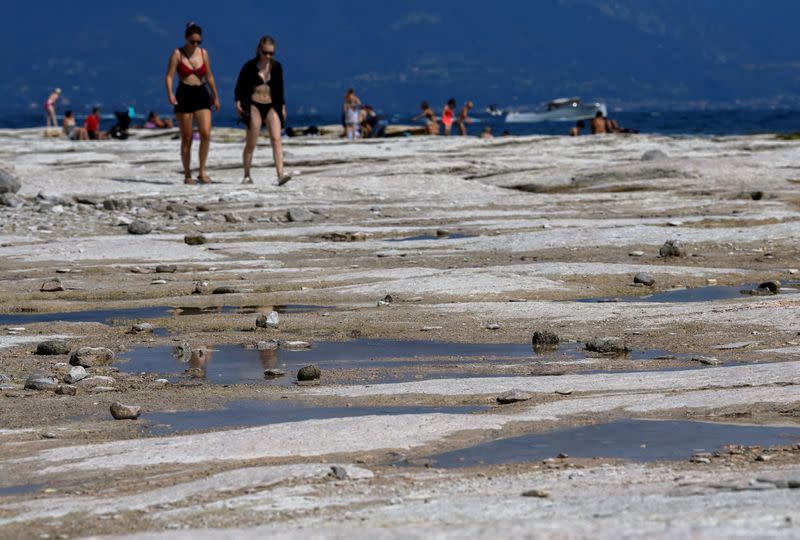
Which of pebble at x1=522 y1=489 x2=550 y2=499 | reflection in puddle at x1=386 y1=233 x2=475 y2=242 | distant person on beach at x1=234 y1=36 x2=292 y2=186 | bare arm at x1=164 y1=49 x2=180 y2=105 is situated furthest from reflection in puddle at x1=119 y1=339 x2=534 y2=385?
distant person on beach at x1=234 y1=36 x2=292 y2=186

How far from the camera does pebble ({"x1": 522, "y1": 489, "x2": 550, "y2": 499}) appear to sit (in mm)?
4316

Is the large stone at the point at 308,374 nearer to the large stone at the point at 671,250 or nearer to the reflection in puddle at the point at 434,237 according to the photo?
the large stone at the point at 671,250

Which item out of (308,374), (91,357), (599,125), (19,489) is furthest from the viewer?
(599,125)

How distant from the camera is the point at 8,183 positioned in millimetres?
17484

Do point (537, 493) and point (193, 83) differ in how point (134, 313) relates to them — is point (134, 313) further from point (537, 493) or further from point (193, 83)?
point (193, 83)

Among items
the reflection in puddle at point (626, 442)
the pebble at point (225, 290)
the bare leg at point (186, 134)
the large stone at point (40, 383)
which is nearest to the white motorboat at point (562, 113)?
the bare leg at point (186, 134)

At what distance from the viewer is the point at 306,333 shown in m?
8.42

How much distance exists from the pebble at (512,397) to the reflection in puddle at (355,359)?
72cm

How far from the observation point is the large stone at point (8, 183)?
685 inches

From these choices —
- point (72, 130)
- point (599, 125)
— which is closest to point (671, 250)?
point (599, 125)

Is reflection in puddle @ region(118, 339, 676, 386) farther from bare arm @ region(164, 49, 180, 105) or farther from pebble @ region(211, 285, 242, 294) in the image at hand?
bare arm @ region(164, 49, 180, 105)

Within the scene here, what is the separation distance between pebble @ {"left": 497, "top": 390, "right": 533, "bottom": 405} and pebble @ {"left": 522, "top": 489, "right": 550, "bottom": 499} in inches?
68.6

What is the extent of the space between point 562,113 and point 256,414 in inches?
3818

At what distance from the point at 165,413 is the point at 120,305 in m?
3.59
